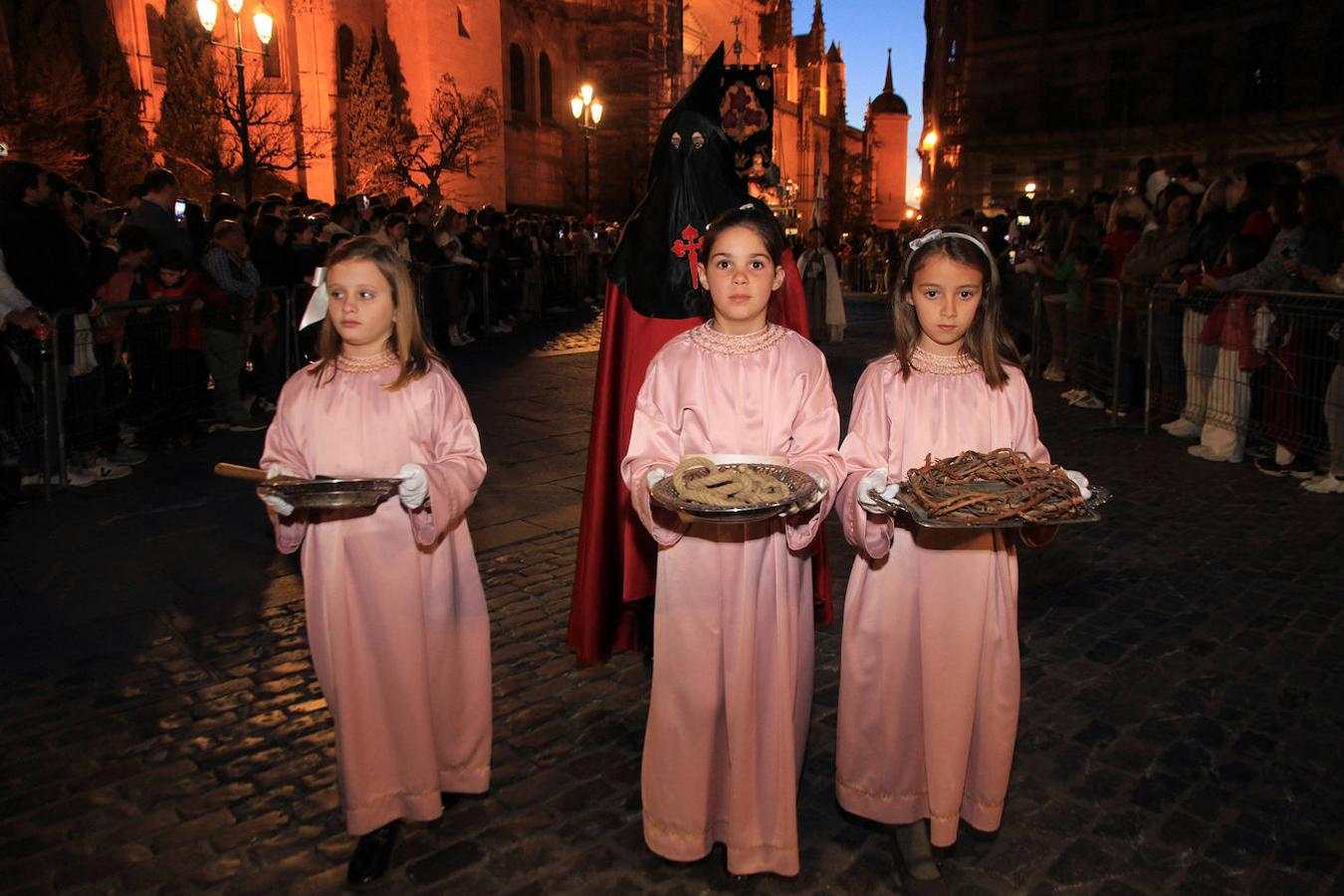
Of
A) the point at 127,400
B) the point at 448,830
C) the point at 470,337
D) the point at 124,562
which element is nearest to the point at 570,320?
the point at 470,337

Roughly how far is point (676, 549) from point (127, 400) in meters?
7.12

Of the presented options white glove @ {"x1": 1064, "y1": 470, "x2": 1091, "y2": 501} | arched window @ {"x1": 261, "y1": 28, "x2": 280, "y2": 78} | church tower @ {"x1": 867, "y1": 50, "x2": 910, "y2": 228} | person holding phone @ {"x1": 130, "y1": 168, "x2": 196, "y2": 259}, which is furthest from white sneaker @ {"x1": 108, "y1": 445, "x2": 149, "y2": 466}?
church tower @ {"x1": 867, "y1": 50, "x2": 910, "y2": 228}

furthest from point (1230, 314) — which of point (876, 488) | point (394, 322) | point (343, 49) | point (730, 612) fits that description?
point (343, 49)

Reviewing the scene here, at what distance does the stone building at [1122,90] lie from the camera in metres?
38.8

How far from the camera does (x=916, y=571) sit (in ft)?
9.54

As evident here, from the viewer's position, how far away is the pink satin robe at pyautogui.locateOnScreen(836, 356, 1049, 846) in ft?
9.45

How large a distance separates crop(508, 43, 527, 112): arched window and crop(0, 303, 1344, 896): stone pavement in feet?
144

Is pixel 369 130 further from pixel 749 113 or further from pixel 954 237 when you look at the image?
pixel 954 237

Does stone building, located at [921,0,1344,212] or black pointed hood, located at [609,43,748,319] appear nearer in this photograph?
black pointed hood, located at [609,43,748,319]

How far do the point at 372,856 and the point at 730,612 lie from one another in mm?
1307

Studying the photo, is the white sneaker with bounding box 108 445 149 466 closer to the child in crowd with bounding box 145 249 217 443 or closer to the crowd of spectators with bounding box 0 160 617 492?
the crowd of spectators with bounding box 0 160 617 492

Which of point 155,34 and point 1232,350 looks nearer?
point 1232,350

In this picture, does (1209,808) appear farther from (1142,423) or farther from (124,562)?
(1142,423)

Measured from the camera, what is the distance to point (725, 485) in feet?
8.39
